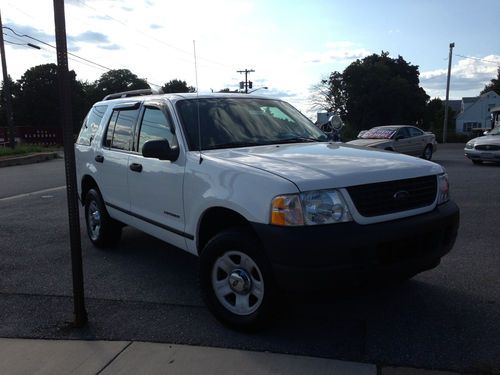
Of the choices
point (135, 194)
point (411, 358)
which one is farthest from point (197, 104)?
point (411, 358)

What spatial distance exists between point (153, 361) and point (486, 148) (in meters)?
15.2

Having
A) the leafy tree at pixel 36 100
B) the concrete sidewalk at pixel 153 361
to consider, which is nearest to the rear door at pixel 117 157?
the concrete sidewalk at pixel 153 361

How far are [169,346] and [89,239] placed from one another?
361 cm

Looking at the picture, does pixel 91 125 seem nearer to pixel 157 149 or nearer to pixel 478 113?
pixel 157 149

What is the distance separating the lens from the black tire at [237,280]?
3434 millimetres

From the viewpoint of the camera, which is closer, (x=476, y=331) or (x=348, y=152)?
(x=476, y=331)

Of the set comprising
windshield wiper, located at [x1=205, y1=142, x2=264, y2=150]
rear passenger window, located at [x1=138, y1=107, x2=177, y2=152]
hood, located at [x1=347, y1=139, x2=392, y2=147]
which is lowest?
hood, located at [x1=347, y1=139, x2=392, y2=147]

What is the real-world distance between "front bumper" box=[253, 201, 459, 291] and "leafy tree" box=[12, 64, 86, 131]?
66366mm

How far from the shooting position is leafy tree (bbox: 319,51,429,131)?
182ft

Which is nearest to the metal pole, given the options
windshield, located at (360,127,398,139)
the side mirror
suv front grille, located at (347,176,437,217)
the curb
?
the side mirror

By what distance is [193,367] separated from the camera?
10.5ft

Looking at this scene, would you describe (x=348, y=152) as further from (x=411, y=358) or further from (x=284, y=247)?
(x=411, y=358)

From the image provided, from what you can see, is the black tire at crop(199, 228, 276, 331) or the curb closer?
the black tire at crop(199, 228, 276, 331)

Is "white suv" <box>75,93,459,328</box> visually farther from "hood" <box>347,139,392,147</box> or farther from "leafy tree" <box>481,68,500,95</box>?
"leafy tree" <box>481,68,500,95</box>
